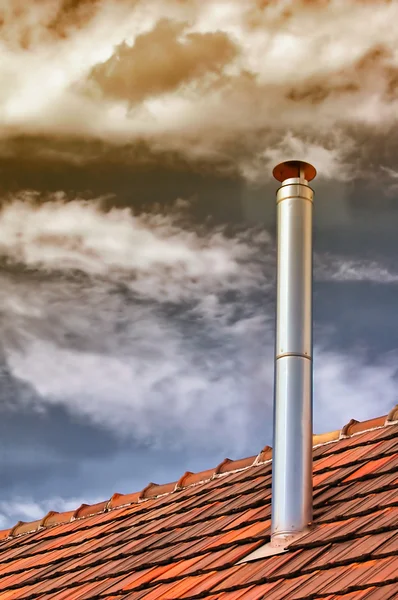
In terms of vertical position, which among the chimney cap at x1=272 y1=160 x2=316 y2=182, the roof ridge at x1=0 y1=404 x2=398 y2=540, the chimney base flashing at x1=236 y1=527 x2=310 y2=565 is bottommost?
the chimney base flashing at x1=236 y1=527 x2=310 y2=565

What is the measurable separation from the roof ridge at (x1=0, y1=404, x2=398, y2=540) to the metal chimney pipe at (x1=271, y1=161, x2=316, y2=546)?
737 mm

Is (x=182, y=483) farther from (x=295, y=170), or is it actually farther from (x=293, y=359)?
(x=295, y=170)

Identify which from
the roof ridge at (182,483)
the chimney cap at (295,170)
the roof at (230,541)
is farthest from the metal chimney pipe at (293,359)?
the roof ridge at (182,483)

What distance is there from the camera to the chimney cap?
18.1ft

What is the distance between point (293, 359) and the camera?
16.4 feet

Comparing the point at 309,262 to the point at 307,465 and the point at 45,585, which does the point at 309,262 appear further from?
the point at 45,585

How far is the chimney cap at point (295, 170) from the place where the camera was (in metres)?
5.52

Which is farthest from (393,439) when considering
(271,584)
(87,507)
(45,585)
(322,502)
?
(87,507)

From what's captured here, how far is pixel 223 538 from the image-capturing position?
497 cm

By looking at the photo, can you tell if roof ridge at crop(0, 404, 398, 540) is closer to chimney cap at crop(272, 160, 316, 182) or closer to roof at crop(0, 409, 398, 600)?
roof at crop(0, 409, 398, 600)

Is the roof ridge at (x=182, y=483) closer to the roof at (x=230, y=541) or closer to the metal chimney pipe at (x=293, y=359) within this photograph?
the roof at (x=230, y=541)

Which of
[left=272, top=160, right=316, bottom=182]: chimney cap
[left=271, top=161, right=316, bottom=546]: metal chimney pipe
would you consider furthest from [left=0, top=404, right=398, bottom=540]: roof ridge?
[left=272, top=160, right=316, bottom=182]: chimney cap

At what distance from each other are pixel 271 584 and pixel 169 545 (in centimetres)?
145

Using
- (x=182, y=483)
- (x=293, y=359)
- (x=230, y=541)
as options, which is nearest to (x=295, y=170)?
(x=293, y=359)
